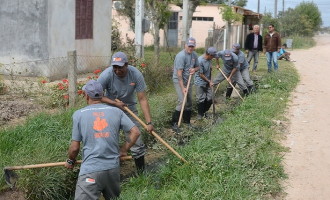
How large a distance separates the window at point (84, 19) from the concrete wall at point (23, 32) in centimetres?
176

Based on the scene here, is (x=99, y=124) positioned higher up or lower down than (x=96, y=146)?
higher up

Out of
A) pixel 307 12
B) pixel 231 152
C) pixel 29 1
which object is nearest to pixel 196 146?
pixel 231 152

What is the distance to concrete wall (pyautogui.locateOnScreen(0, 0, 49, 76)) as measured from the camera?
40.6 feet

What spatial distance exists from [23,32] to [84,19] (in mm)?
2408

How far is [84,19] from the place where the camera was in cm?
1446

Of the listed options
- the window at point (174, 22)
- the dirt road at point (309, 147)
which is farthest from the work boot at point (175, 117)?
the window at point (174, 22)

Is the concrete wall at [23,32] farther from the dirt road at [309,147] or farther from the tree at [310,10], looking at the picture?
the tree at [310,10]

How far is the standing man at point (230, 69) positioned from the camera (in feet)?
36.3

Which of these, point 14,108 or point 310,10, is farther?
point 310,10

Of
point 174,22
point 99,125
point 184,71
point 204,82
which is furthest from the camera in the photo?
point 174,22

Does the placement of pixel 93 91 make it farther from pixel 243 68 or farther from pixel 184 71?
pixel 243 68

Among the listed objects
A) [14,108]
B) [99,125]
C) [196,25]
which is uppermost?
[196,25]

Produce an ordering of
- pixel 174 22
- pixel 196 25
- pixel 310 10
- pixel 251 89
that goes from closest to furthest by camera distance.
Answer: pixel 251 89 < pixel 174 22 < pixel 196 25 < pixel 310 10

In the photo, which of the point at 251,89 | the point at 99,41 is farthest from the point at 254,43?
the point at 99,41
